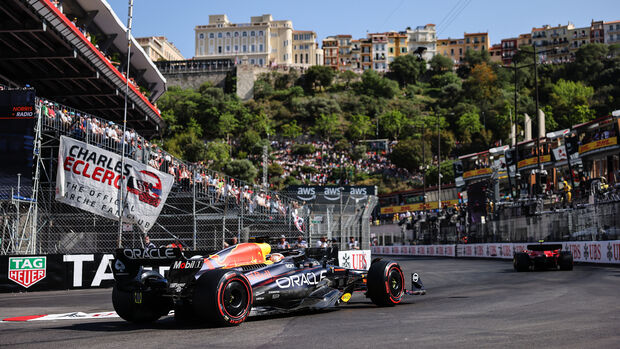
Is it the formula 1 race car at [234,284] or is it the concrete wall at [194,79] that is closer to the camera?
the formula 1 race car at [234,284]

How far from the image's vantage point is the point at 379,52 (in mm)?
184250

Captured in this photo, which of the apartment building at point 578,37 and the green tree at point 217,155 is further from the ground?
the apartment building at point 578,37

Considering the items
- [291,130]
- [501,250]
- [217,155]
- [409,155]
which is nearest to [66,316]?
[501,250]

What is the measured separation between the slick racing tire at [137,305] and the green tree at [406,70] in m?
153

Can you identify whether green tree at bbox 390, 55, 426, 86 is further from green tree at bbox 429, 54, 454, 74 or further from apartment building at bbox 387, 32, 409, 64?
apartment building at bbox 387, 32, 409, 64

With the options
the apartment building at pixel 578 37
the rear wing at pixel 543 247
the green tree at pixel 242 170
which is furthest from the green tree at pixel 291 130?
the rear wing at pixel 543 247

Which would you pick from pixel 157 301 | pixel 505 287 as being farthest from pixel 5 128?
pixel 505 287

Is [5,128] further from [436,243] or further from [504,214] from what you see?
[436,243]

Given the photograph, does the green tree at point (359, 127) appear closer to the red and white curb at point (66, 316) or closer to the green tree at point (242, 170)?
the green tree at point (242, 170)

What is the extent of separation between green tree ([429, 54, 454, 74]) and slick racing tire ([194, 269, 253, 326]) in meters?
161

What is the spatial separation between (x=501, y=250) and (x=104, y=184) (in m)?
22.0

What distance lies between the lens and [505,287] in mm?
15023

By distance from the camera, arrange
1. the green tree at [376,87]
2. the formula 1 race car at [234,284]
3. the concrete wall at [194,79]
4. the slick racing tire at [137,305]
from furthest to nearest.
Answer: the green tree at [376,87]
the concrete wall at [194,79]
the slick racing tire at [137,305]
the formula 1 race car at [234,284]

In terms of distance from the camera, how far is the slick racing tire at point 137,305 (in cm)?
952
